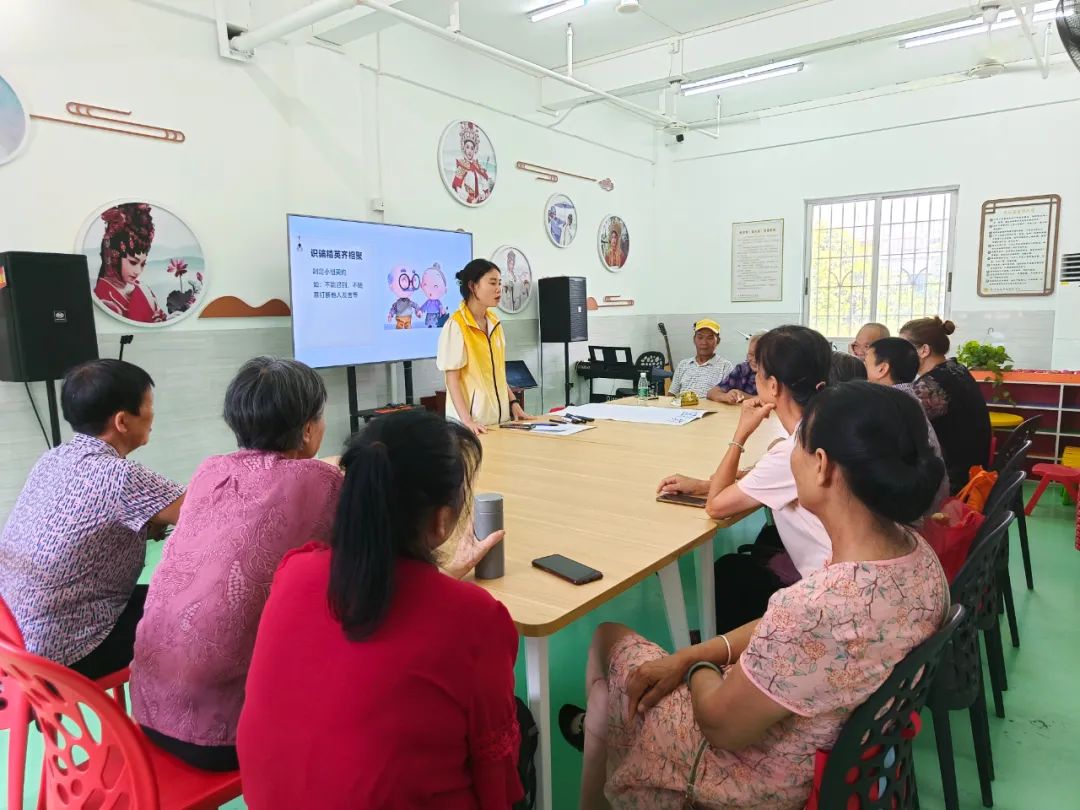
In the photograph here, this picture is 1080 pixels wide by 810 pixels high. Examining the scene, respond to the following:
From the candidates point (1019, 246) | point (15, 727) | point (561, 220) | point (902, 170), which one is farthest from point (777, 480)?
point (902, 170)

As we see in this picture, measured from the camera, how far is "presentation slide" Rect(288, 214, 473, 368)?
4.47 meters

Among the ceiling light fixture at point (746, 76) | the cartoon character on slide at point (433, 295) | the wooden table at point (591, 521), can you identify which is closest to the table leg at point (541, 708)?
the wooden table at point (591, 521)

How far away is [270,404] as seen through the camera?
143 centimetres

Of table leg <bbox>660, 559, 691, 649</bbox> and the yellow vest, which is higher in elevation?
the yellow vest

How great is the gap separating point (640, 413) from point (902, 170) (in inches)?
180

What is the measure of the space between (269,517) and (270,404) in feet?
0.82

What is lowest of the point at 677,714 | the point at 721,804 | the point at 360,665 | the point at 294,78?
the point at 721,804

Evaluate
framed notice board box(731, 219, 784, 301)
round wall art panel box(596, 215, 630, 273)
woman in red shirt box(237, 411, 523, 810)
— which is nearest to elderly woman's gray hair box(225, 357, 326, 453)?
woman in red shirt box(237, 411, 523, 810)

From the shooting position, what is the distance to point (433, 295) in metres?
5.36

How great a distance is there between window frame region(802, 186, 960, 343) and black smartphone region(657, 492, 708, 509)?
4526 millimetres

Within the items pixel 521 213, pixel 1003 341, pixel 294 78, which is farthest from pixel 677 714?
pixel 1003 341

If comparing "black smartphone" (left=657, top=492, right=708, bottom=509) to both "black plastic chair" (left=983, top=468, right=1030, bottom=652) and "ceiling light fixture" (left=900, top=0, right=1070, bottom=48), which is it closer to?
"black plastic chair" (left=983, top=468, right=1030, bottom=652)

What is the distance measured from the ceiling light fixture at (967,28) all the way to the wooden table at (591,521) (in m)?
3.83

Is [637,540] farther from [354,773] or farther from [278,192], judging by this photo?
[278,192]
